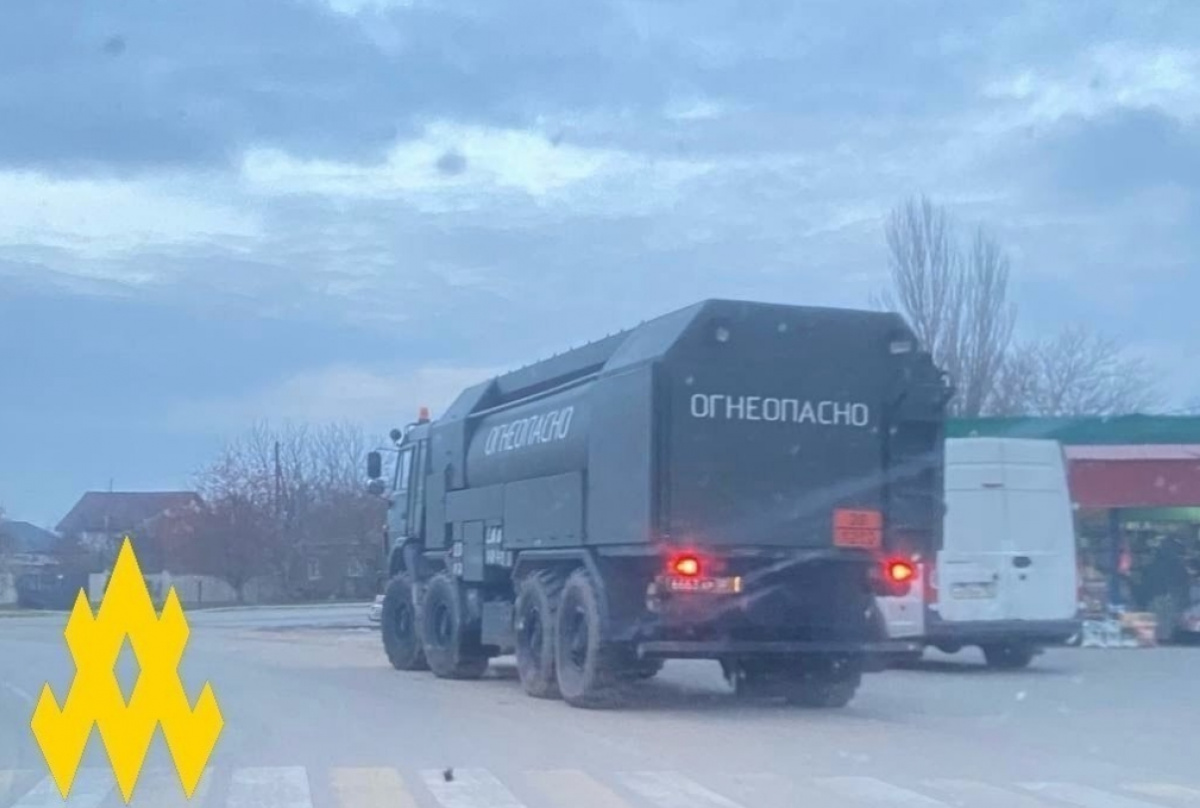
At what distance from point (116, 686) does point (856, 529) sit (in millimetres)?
8519

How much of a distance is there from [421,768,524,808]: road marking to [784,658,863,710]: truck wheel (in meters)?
6.27

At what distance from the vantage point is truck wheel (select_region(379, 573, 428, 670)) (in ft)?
82.9

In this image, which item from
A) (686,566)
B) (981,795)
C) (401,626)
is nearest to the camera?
(981,795)

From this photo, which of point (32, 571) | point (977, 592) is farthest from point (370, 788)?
point (32, 571)

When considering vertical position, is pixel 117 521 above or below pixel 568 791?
above

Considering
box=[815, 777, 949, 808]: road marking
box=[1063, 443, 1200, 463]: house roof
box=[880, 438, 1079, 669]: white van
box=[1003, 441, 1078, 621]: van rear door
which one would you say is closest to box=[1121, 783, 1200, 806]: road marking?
box=[815, 777, 949, 808]: road marking

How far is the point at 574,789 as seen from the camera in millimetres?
11938

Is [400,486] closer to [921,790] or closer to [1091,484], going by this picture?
[1091,484]

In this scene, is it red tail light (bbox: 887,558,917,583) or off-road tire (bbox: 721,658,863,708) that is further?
off-road tire (bbox: 721,658,863,708)

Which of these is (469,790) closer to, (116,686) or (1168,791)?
(116,686)

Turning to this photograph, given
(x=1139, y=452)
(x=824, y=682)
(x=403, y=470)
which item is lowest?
(x=824, y=682)

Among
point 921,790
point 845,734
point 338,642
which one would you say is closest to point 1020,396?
point 338,642

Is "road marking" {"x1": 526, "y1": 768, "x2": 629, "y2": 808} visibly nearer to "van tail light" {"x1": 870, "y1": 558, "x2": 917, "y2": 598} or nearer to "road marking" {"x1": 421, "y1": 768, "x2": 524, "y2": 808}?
"road marking" {"x1": 421, "y1": 768, "x2": 524, "y2": 808}

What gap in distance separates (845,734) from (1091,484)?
58.2 ft
